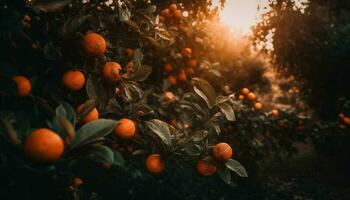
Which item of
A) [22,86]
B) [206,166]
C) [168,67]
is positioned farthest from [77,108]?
[168,67]

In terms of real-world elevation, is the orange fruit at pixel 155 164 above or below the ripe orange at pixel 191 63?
below

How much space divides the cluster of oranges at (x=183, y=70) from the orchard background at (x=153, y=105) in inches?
0.5

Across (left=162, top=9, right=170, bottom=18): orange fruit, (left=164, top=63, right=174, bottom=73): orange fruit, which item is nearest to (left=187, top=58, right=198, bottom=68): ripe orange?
(left=164, top=63, right=174, bottom=73): orange fruit

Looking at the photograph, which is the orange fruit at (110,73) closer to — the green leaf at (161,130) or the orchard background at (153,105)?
the orchard background at (153,105)

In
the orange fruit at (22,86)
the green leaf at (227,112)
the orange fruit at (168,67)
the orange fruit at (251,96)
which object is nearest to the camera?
the orange fruit at (22,86)

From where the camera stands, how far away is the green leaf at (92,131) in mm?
961

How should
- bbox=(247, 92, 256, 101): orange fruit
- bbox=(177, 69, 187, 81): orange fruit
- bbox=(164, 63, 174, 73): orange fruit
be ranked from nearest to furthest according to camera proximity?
bbox=(164, 63, 174, 73): orange fruit → bbox=(177, 69, 187, 81): orange fruit → bbox=(247, 92, 256, 101): orange fruit

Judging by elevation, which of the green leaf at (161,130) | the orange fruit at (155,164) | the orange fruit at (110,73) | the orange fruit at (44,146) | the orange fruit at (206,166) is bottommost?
the orange fruit at (155,164)

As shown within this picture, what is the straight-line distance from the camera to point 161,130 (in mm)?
1442

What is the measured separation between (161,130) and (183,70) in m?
2.13

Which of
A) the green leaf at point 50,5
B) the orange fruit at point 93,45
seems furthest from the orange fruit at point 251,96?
the green leaf at point 50,5

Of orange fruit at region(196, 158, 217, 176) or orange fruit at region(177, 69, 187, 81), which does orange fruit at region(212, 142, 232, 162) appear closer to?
orange fruit at region(196, 158, 217, 176)

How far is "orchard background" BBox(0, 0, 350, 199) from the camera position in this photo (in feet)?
3.57

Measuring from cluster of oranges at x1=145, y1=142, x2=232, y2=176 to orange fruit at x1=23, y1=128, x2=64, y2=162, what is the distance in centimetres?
63
